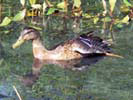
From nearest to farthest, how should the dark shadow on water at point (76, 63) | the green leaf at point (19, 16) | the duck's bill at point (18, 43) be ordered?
the dark shadow on water at point (76, 63) → the duck's bill at point (18, 43) → the green leaf at point (19, 16)

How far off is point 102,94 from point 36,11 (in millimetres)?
6042

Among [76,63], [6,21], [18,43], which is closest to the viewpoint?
[76,63]

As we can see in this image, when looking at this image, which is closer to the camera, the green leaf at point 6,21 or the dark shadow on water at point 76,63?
the dark shadow on water at point 76,63

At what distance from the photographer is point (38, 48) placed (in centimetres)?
1178

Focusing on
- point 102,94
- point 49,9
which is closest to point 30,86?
point 102,94

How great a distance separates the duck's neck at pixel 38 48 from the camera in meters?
11.7

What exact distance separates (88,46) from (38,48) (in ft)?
3.43

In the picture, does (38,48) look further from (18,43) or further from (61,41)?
(61,41)

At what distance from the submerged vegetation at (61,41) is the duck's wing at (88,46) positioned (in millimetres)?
271

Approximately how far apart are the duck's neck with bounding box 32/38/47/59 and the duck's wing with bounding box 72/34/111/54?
66 cm

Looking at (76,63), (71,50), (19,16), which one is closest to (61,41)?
(71,50)

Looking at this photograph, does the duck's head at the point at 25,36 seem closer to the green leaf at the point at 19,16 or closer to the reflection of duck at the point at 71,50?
the reflection of duck at the point at 71,50

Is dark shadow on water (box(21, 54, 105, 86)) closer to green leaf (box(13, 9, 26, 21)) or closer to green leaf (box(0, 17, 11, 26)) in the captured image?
green leaf (box(0, 17, 11, 26))

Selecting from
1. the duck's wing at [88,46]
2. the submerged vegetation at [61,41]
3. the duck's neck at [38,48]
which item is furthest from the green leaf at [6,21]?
the duck's wing at [88,46]
